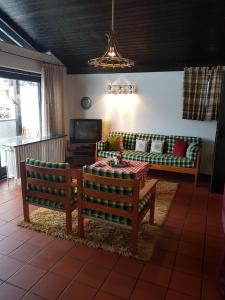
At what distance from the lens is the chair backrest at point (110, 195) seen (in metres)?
2.23

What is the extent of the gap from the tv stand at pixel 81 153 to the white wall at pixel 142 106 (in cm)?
59

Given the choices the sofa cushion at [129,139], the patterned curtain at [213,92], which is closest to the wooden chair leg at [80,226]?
the sofa cushion at [129,139]

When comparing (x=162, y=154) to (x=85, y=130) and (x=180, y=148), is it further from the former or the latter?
(x=85, y=130)

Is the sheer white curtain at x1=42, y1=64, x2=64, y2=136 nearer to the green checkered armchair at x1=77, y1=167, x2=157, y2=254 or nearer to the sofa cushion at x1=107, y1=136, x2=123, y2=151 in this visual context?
the sofa cushion at x1=107, y1=136, x2=123, y2=151

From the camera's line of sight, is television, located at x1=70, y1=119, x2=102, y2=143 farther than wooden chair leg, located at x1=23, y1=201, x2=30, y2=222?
Yes

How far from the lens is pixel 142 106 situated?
516 centimetres

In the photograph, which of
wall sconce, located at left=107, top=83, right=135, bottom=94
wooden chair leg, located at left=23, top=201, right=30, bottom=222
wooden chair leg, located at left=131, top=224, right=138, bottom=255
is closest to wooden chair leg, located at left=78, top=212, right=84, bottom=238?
wooden chair leg, located at left=131, top=224, right=138, bottom=255

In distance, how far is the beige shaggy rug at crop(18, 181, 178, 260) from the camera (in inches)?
96.0

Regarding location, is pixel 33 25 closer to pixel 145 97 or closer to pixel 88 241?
pixel 145 97

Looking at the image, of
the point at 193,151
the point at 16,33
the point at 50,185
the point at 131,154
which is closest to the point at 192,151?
the point at 193,151

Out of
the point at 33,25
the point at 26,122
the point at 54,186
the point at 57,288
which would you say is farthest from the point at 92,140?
the point at 57,288

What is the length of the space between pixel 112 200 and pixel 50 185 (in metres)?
0.74

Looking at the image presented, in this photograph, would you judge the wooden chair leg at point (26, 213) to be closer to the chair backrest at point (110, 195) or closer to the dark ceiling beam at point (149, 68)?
the chair backrest at point (110, 195)

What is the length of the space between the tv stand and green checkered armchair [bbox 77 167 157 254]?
2.82 metres
